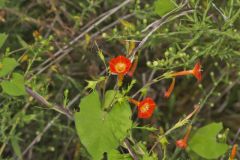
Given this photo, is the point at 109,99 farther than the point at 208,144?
No

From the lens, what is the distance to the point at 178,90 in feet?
10.4

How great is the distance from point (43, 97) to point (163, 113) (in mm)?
1341

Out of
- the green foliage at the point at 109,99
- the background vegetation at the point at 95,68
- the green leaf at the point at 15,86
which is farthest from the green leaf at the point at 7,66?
the green foliage at the point at 109,99

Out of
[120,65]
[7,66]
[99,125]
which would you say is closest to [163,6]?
[120,65]

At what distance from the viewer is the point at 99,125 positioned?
188cm

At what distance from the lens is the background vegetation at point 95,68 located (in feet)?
8.05

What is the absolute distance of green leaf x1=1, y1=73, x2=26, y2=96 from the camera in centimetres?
196

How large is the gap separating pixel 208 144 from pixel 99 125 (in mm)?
666

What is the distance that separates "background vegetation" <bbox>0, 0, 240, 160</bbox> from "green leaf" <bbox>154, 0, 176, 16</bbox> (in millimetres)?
99

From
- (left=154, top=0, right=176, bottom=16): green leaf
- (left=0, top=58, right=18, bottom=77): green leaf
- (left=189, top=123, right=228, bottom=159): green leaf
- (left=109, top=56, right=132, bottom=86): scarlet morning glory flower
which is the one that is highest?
(left=154, top=0, right=176, bottom=16): green leaf

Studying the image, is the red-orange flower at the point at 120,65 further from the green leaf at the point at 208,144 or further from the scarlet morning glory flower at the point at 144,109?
the green leaf at the point at 208,144

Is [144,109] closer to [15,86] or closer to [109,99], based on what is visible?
[109,99]

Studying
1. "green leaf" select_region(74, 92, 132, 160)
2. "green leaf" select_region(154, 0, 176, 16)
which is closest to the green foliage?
"green leaf" select_region(74, 92, 132, 160)

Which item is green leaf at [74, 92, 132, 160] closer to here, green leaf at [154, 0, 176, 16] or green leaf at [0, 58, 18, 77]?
green leaf at [0, 58, 18, 77]
